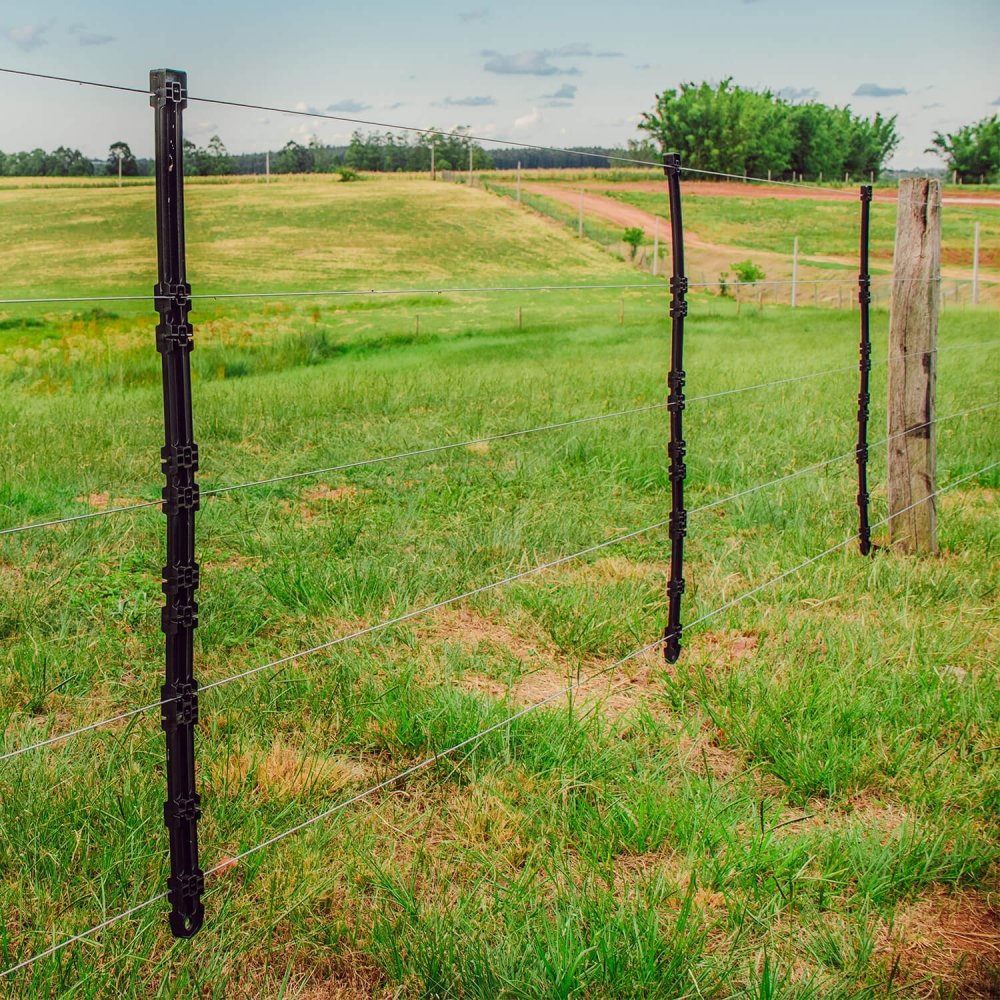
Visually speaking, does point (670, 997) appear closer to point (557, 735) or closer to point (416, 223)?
point (557, 735)

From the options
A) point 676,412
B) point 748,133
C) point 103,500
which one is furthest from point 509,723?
point 748,133

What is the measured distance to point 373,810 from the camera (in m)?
3.21

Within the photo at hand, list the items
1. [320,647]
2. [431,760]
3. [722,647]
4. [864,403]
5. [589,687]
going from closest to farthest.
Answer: [320,647]
[431,760]
[589,687]
[722,647]
[864,403]

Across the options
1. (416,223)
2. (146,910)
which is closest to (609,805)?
(146,910)

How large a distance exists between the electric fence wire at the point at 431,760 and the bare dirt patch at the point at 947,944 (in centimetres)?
127

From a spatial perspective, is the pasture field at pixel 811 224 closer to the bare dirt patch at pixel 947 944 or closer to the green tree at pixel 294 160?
the green tree at pixel 294 160

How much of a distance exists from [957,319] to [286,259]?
2005 cm

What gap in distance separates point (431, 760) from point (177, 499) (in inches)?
46.1

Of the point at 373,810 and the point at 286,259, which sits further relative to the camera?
the point at 286,259

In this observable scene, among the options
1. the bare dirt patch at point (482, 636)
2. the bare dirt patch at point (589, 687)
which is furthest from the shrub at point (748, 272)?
the bare dirt patch at point (589, 687)

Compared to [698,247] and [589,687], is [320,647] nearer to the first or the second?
[589,687]

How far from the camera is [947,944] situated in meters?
2.73

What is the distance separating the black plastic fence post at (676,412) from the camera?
407 cm

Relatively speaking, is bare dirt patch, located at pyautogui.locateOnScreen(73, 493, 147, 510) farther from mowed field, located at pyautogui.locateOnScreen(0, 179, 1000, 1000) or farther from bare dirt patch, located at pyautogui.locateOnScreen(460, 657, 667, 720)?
bare dirt patch, located at pyautogui.locateOnScreen(460, 657, 667, 720)
